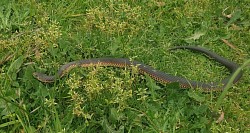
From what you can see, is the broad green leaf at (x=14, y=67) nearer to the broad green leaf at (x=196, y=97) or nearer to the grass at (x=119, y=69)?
the grass at (x=119, y=69)

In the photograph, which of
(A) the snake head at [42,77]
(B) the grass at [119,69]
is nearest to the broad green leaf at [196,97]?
(B) the grass at [119,69]

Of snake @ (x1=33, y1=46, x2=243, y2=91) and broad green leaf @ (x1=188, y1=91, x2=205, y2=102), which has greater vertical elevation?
snake @ (x1=33, y1=46, x2=243, y2=91)

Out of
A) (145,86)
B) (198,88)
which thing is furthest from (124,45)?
(198,88)

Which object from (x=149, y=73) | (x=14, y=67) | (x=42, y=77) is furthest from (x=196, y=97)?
(x=14, y=67)

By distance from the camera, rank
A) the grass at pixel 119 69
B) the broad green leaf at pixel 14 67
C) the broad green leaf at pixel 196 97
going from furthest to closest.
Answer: the broad green leaf at pixel 14 67
the broad green leaf at pixel 196 97
the grass at pixel 119 69

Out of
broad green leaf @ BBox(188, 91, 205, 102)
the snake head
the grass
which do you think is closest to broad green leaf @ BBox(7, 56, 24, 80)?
the grass

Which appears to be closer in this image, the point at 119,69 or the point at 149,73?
the point at 149,73

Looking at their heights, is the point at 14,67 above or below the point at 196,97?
above

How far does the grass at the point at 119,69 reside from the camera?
10.9ft

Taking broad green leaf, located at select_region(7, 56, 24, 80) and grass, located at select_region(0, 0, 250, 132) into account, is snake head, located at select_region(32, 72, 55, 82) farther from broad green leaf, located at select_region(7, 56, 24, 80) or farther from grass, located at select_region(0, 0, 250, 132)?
broad green leaf, located at select_region(7, 56, 24, 80)

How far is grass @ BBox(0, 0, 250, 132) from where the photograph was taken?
10.9 ft

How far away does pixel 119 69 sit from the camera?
4.13m

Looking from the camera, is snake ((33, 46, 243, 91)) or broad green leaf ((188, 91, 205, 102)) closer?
→ broad green leaf ((188, 91, 205, 102))

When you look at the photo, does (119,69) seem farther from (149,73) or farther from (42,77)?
(42,77)
